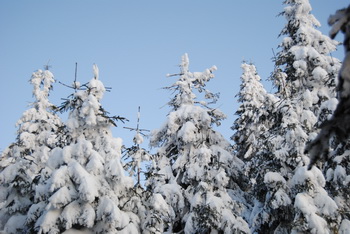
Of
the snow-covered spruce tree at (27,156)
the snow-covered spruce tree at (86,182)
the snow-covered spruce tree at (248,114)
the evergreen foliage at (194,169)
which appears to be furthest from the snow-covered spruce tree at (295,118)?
the snow-covered spruce tree at (27,156)

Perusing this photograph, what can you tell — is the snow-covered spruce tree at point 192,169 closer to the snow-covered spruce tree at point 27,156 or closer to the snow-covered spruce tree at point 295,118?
the snow-covered spruce tree at point 295,118

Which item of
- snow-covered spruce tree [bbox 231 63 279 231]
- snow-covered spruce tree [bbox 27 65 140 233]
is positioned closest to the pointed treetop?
snow-covered spruce tree [bbox 231 63 279 231]

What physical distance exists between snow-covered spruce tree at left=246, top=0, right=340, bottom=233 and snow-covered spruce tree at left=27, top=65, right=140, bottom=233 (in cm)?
618

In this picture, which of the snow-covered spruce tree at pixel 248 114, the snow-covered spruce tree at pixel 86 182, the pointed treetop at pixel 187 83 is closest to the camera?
the snow-covered spruce tree at pixel 86 182

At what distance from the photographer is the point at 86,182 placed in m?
11.7

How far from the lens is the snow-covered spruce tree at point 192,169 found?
52.4ft

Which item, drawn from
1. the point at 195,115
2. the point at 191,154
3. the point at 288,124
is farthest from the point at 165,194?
the point at 288,124

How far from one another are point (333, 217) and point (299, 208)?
4.41 feet

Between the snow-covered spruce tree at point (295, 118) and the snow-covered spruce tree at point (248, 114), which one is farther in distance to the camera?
the snow-covered spruce tree at point (248, 114)

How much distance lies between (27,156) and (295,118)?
16.3 m

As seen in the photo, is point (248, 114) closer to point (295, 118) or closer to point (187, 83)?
point (187, 83)

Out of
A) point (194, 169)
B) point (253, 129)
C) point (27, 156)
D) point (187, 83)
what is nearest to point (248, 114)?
point (253, 129)

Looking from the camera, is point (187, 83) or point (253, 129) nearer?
point (187, 83)

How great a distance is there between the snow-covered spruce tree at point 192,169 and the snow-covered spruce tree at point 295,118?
1837 millimetres
